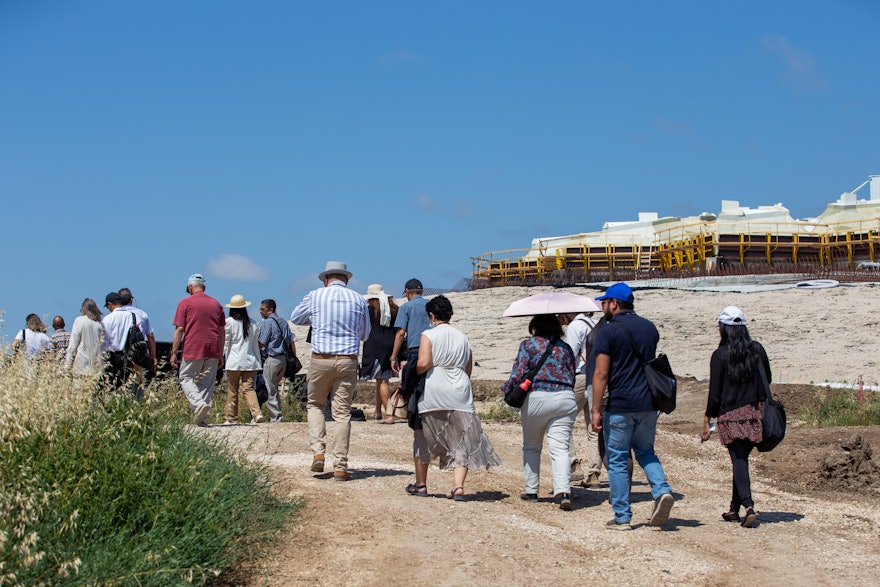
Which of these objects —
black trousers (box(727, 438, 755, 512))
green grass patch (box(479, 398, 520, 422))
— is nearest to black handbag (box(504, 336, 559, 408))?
black trousers (box(727, 438, 755, 512))

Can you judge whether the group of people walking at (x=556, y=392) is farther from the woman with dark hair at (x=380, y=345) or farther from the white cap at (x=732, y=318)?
the woman with dark hair at (x=380, y=345)

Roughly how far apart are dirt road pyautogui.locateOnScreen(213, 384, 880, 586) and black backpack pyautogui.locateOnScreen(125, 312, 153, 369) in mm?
2469

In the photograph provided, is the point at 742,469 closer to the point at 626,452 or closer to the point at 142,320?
the point at 626,452

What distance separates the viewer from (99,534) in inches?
237

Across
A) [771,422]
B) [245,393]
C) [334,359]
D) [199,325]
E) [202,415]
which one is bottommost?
[202,415]

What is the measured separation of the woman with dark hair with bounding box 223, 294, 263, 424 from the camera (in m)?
13.9

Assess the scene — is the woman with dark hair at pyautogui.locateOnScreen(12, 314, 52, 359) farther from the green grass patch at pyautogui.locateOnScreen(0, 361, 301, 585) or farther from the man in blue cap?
the man in blue cap

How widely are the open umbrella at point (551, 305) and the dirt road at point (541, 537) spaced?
1673mm

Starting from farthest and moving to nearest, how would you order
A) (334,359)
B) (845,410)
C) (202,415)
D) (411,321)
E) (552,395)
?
(845,410) < (411,321) < (202,415) < (334,359) < (552,395)

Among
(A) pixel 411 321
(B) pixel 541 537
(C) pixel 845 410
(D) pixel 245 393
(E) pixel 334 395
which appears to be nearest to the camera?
(B) pixel 541 537

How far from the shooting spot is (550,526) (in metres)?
8.02

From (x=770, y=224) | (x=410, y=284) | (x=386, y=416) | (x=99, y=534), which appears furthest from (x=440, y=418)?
(x=770, y=224)

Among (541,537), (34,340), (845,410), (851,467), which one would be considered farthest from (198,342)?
(845,410)

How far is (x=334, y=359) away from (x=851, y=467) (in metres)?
5.89
